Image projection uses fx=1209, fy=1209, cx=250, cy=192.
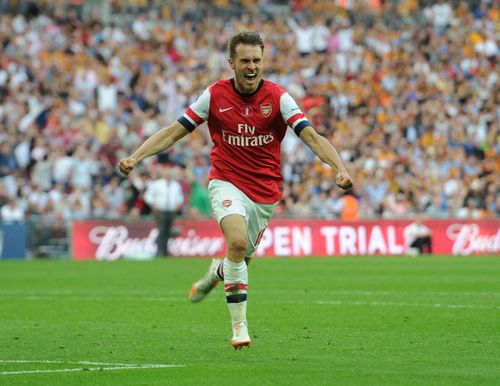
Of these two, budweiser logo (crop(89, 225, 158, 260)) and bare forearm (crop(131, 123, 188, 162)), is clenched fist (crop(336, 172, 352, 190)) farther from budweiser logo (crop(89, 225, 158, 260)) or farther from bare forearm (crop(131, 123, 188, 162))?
budweiser logo (crop(89, 225, 158, 260))

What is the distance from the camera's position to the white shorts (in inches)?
388

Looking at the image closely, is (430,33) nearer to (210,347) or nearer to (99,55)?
(99,55)

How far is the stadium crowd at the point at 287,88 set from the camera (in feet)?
90.7

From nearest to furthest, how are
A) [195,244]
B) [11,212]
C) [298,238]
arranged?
1. [11,212]
2. [195,244]
3. [298,238]

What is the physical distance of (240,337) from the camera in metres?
9.42

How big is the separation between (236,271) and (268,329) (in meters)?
1.68

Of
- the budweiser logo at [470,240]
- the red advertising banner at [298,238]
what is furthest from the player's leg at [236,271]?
the budweiser logo at [470,240]

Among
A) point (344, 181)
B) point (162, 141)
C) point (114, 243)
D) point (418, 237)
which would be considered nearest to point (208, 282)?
point (162, 141)

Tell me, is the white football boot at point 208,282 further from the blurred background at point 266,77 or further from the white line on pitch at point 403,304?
the blurred background at point 266,77

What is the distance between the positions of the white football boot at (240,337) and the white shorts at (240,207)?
2.91 feet

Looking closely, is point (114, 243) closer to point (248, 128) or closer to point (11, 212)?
point (11, 212)

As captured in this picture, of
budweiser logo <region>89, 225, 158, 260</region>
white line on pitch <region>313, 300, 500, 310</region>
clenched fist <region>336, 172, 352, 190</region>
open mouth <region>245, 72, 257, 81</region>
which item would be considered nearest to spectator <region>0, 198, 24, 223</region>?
budweiser logo <region>89, 225, 158, 260</region>

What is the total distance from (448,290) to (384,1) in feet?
77.3

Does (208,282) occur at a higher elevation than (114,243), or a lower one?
lower
